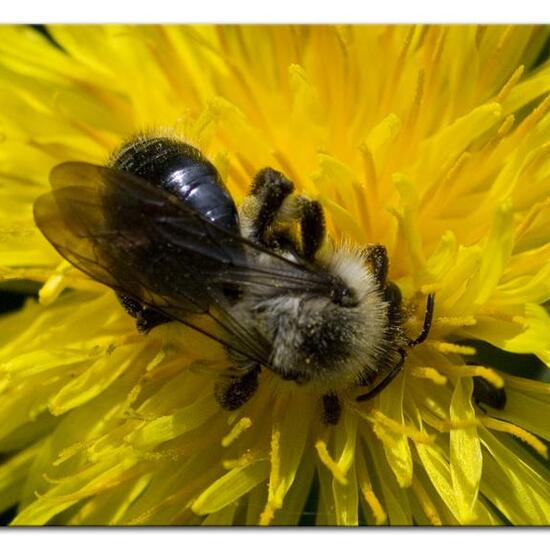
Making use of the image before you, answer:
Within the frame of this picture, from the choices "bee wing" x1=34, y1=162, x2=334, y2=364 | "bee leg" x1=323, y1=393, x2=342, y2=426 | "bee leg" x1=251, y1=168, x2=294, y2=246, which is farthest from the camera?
"bee leg" x1=323, y1=393, x2=342, y2=426

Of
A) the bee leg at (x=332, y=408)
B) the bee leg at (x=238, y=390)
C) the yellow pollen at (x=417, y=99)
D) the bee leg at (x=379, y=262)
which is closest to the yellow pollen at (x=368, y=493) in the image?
the bee leg at (x=332, y=408)

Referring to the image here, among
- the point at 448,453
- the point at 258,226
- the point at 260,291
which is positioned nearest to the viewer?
the point at 260,291

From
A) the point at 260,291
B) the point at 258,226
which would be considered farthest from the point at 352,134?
the point at 260,291

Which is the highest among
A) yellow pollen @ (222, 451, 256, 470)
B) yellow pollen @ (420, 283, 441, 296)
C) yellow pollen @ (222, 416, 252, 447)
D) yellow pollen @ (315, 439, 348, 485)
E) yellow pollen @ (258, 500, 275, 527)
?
yellow pollen @ (420, 283, 441, 296)

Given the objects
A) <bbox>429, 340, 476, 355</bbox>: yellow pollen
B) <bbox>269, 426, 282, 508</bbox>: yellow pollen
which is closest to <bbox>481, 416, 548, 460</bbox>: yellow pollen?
<bbox>429, 340, 476, 355</bbox>: yellow pollen

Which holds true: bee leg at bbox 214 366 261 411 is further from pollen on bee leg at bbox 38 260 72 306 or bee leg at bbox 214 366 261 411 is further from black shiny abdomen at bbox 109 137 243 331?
pollen on bee leg at bbox 38 260 72 306

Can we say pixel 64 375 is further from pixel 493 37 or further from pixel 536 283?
pixel 493 37

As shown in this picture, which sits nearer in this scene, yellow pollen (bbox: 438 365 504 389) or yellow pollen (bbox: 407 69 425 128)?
yellow pollen (bbox: 438 365 504 389)
